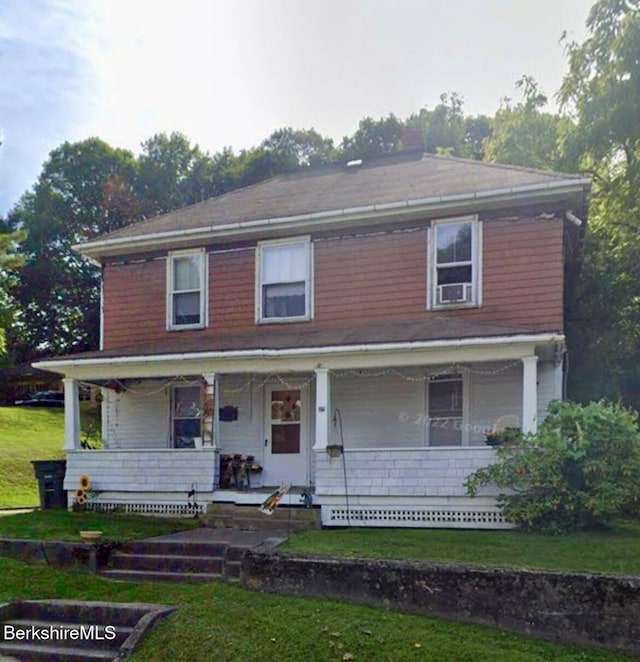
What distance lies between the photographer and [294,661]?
19.5ft

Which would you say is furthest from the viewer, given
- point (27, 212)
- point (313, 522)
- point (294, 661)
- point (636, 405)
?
point (27, 212)

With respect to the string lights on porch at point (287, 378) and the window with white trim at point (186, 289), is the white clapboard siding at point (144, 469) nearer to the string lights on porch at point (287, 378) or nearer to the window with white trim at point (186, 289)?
the string lights on porch at point (287, 378)

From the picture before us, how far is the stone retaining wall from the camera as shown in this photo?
596 centimetres

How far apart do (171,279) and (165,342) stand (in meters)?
1.34

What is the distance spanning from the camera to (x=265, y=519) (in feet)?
35.5

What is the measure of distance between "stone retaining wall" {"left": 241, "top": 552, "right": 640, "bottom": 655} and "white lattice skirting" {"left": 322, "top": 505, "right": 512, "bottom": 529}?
3600mm

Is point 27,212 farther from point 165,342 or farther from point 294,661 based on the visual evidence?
point 294,661

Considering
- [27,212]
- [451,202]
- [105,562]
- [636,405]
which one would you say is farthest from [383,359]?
[27,212]

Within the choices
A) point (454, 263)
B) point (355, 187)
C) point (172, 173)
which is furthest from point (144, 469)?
point (172, 173)

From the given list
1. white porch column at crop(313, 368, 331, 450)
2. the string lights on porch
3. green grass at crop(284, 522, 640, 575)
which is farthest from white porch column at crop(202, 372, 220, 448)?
green grass at crop(284, 522, 640, 575)

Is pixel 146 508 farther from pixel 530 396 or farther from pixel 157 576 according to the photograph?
pixel 530 396

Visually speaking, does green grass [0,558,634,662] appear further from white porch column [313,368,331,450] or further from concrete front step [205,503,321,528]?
white porch column [313,368,331,450]

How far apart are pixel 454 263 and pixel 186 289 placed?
5427mm

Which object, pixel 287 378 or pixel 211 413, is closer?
pixel 211 413
